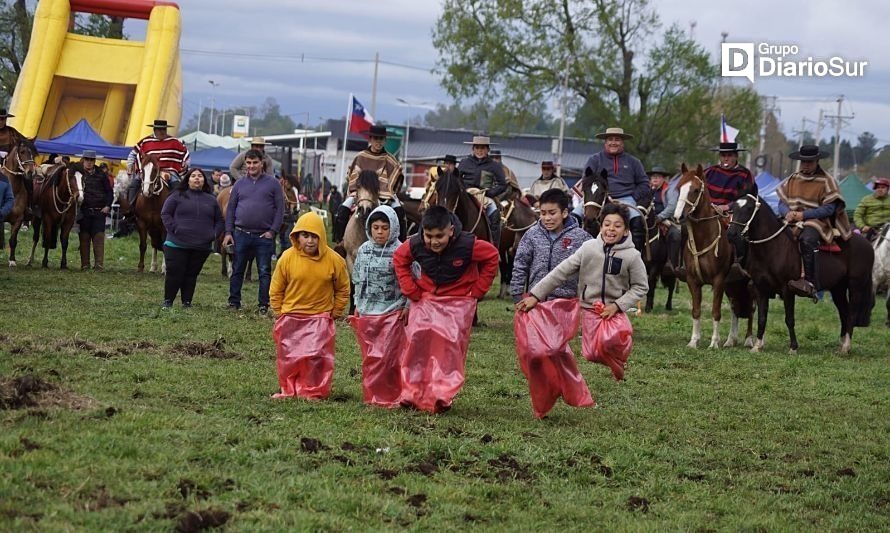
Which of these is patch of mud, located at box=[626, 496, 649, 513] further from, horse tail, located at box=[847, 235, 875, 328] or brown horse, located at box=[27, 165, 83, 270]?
brown horse, located at box=[27, 165, 83, 270]

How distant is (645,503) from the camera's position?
7.30 metres

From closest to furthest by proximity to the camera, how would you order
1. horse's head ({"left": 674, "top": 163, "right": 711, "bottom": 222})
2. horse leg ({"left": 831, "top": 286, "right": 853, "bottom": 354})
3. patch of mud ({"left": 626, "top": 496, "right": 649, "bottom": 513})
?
patch of mud ({"left": 626, "top": 496, "right": 649, "bottom": 513})
horse's head ({"left": 674, "top": 163, "right": 711, "bottom": 222})
horse leg ({"left": 831, "top": 286, "right": 853, "bottom": 354})

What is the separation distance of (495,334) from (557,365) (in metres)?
6.43

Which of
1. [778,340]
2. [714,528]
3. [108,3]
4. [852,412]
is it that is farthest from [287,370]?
[108,3]

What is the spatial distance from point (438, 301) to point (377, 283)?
582 mm

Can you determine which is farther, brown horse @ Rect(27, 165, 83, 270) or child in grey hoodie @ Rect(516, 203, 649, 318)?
brown horse @ Rect(27, 165, 83, 270)

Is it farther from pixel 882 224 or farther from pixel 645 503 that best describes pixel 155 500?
pixel 882 224

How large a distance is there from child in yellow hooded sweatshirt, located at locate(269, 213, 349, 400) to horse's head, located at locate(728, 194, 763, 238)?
7.34 m

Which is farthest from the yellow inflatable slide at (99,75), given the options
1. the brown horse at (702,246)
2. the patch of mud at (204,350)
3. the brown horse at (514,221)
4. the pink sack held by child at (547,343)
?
the pink sack held by child at (547,343)

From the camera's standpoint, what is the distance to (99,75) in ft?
113

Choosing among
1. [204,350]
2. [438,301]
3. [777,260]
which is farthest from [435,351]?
[777,260]

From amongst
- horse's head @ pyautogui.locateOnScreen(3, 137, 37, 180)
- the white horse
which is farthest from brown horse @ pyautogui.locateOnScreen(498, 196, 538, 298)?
horse's head @ pyautogui.locateOnScreen(3, 137, 37, 180)

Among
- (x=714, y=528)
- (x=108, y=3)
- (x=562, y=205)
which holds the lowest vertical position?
(x=714, y=528)

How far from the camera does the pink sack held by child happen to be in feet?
30.4
